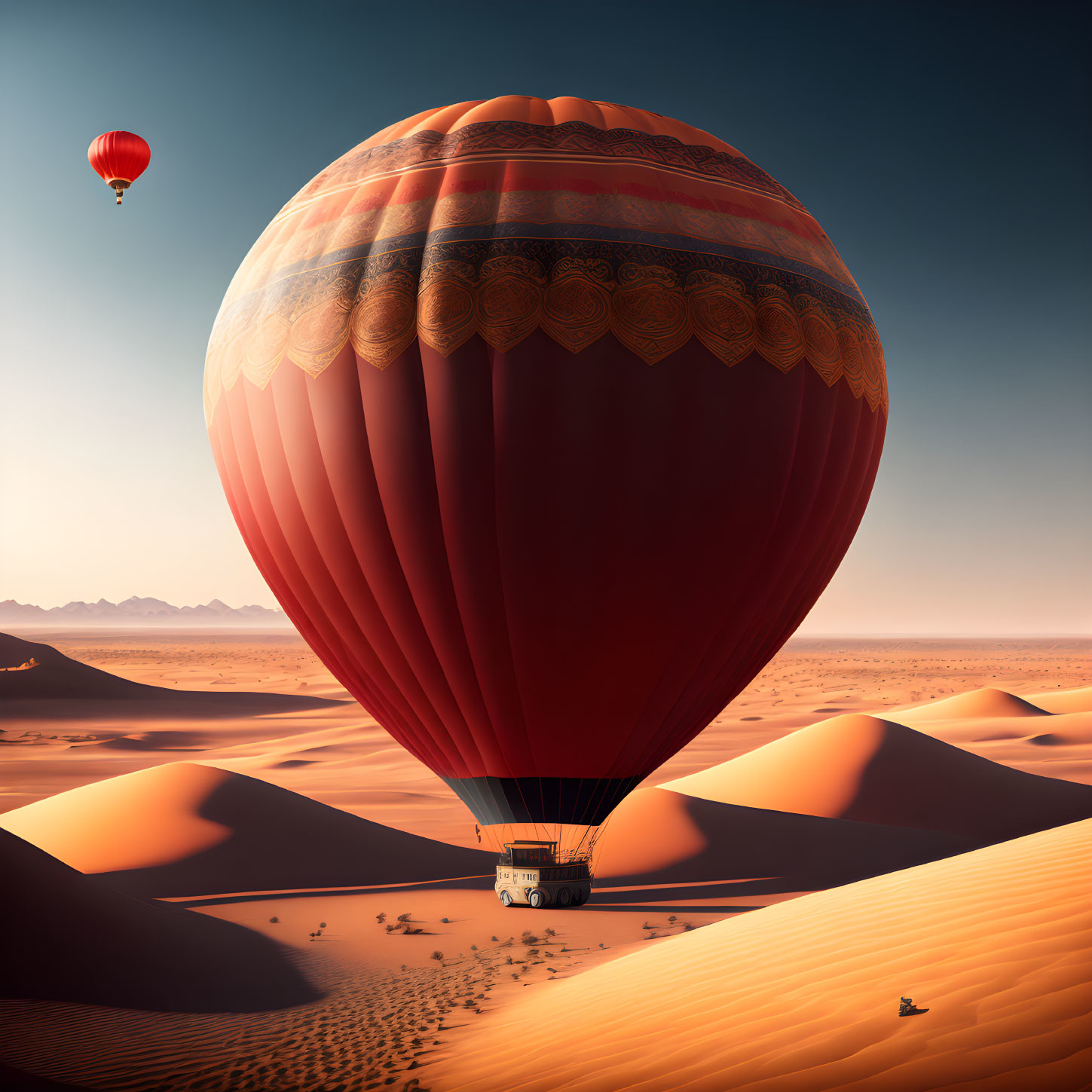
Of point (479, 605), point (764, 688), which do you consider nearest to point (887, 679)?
point (764, 688)

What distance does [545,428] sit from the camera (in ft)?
31.6

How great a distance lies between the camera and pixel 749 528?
1026 cm

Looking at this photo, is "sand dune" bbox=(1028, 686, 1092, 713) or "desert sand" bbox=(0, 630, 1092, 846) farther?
"sand dune" bbox=(1028, 686, 1092, 713)

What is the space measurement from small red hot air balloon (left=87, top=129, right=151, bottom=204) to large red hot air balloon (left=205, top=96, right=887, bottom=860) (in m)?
11.6

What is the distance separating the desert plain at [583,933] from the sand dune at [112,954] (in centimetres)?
4

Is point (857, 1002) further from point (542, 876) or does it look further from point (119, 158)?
point (119, 158)

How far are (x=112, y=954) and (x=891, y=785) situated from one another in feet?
64.4

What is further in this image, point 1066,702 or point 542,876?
point 1066,702

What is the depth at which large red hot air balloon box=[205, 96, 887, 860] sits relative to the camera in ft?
31.8

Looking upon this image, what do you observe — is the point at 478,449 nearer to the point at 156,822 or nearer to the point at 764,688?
the point at 156,822

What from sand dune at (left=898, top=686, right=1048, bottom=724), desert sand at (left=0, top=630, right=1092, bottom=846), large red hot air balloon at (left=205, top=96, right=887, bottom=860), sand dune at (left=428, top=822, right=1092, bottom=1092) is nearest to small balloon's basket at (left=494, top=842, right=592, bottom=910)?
large red hot air balloon at (left=205, top=96, right=887, bottom=860)

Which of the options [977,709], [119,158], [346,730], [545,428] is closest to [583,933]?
[545,428]

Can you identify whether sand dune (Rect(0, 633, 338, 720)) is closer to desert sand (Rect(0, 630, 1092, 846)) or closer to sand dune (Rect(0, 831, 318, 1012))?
desert sand (Rect(0, 630, 1092, 846))

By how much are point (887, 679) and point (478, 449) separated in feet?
281
